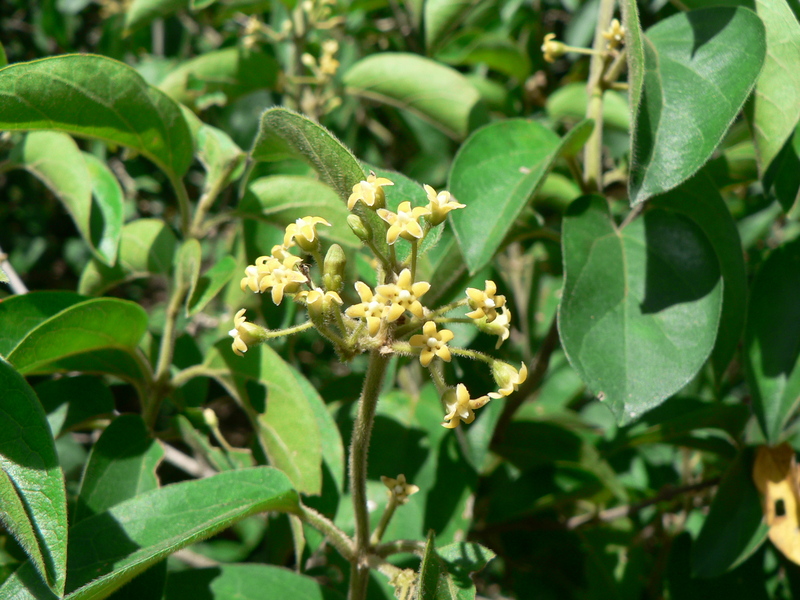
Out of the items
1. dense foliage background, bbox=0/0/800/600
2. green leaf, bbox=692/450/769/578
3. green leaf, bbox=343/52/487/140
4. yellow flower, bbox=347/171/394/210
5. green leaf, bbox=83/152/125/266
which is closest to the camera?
yellow flower, bbox=347/171/394/210

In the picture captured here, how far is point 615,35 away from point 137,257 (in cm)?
139

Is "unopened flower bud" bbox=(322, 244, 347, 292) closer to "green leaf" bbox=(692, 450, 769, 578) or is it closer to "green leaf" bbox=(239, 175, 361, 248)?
"green leaf" bbox=(239, 175, 361, 248)

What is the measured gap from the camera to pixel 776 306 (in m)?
1.83

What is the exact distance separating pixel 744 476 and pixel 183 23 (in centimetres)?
335

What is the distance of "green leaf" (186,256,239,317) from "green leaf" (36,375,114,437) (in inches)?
14.9

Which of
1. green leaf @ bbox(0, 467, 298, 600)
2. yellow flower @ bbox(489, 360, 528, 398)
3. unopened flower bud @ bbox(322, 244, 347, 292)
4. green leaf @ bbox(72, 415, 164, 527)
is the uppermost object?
unopened flower bud @ bbox(322, 244, 347, 292)

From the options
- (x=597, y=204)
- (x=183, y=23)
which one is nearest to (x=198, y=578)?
(x=597, y=204)

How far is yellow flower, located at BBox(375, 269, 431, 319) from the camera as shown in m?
1.04

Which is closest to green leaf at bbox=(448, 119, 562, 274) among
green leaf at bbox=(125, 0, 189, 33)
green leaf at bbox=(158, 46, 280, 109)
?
green leaf at bbox=(158, 46, 280, 109)

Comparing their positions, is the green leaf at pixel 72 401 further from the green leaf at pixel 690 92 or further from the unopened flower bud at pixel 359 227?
the green leaf at pixel 690 92

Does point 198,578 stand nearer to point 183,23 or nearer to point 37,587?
point 37,587

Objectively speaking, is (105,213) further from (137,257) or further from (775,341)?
(775,341)

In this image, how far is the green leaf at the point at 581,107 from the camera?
8.07ft

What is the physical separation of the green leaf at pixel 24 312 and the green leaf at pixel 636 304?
3.75 feet
